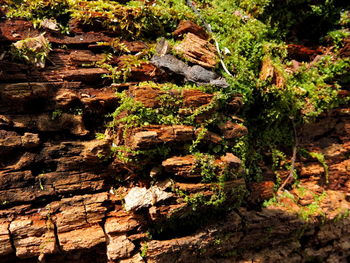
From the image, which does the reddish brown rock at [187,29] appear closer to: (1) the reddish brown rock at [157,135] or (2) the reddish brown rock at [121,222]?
(1) the reddish brown rock at [157,135]

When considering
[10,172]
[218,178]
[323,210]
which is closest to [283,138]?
[323,210]

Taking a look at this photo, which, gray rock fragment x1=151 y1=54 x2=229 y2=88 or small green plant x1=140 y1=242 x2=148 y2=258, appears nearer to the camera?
small green plant x1=140 y1=242 x2=148 y2=258

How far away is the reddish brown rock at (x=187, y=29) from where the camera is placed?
4730mm

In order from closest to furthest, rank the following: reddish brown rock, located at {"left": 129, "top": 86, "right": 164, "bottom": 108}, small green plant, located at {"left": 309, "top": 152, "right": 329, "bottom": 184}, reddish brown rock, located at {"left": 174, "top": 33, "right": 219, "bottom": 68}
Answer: reddish brown rock, located at {"left": 129, "top": 86, "right": 164, "bottom": 108}, reddish brown rock, located at {"left": 174, "top": 33, "right": 219, "bottom": 68}, small green plant, located at {"left": 309, "top": 152, "right": 329, "bottom": 184}

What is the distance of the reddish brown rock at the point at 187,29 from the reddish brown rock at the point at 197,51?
0.15 metres

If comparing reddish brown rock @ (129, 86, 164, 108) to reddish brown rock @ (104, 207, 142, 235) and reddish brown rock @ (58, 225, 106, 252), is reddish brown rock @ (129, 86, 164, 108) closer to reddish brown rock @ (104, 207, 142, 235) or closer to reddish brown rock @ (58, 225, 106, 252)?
reddish brown rock @ (104, 207, 142, 235)

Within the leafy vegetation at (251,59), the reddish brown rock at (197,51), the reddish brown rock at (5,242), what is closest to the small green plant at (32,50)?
the leafy vegetation at (251,59)

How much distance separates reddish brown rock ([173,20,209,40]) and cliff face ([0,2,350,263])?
0.10 feet

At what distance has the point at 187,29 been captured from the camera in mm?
4750

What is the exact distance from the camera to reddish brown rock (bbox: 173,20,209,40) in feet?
15.5

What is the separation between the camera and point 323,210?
539cm

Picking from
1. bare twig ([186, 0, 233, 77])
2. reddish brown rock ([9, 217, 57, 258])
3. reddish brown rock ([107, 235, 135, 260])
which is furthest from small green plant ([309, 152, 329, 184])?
reddish brown rock ([9, 217, 57, 258])

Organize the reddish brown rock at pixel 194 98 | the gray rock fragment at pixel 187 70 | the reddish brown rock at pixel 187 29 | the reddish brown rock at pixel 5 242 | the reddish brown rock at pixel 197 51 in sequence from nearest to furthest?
the reddish brown rock at pixel 5 242
the reddish brown rock at pixel 194 98
the gray rock fragment at pixel 187 70
the reddish brown rock at pixel 197 51
the reddish brown rock at pixel 187 29

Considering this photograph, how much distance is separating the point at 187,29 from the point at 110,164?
123 inches
